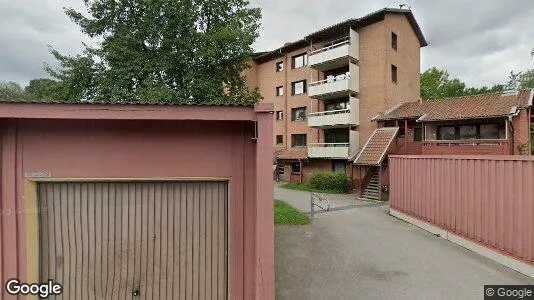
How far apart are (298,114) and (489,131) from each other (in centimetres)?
1508

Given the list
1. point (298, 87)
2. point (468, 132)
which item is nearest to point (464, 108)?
point (468, 132)

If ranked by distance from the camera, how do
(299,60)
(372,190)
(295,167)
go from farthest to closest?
1. (299,60)
2. (295,167)
3. (372,190)

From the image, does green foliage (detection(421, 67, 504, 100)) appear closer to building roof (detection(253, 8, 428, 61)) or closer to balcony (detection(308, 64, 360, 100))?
building roof (detection(253, 8, 428, 61))

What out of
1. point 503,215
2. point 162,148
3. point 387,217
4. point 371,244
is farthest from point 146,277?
point 387,217

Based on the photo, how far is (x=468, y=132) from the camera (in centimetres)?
1781

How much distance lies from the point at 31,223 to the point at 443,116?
20.4 metres

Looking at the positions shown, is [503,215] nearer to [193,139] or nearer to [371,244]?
[371,244]

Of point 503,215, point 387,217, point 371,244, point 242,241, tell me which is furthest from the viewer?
point 387,217

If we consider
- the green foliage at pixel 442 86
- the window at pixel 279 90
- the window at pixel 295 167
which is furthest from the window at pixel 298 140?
the green foliage at pixel 442 86

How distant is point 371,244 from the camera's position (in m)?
9.06

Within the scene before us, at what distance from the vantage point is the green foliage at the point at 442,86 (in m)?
39.5

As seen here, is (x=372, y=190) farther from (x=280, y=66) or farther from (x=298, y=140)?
(x=280, y=66)

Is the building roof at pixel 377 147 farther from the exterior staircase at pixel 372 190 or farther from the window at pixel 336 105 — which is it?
the window at pixel 336 105

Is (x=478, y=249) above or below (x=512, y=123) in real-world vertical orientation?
below
